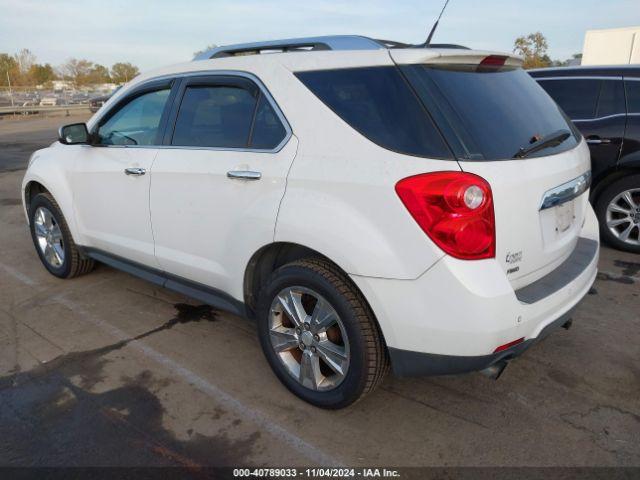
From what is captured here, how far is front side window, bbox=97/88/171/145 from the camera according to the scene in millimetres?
3492

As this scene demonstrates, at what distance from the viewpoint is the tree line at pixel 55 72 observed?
63.2 m

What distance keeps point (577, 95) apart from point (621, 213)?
1.30 meters

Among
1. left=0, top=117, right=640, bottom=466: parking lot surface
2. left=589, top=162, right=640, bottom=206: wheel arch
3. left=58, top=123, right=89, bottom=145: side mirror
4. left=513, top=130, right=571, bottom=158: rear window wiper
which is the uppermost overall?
left=58, top=123, right=89, bottom=145: side mirror

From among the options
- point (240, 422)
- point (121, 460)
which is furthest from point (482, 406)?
point (121, 460)

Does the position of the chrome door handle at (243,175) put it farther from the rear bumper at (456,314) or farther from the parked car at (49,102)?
the parked car at (49,102)

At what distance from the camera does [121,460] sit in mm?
2420

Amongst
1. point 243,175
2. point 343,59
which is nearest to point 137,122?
point 243,175

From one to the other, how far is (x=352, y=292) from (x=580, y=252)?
1.42 meters

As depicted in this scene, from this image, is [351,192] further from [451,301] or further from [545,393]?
[545,393]

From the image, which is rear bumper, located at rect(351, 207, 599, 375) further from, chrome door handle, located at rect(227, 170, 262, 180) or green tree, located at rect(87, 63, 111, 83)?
green tree, located at rect(87, 63, 111, 83)

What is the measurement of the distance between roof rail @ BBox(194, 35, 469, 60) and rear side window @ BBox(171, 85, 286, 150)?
29cm

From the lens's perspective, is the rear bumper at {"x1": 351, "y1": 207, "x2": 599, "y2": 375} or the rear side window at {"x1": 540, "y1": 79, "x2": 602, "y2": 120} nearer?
the rear bumper at {"x1": 351, "y1": 207, "x2": 599, "y2": 375}

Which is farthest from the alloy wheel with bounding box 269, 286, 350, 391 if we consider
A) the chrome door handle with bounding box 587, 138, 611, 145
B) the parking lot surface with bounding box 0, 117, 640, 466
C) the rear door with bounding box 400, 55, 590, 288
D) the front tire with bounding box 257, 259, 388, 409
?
the chrome door handle with bounding box 587, 138, 611, 145

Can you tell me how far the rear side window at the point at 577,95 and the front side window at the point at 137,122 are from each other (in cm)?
410
